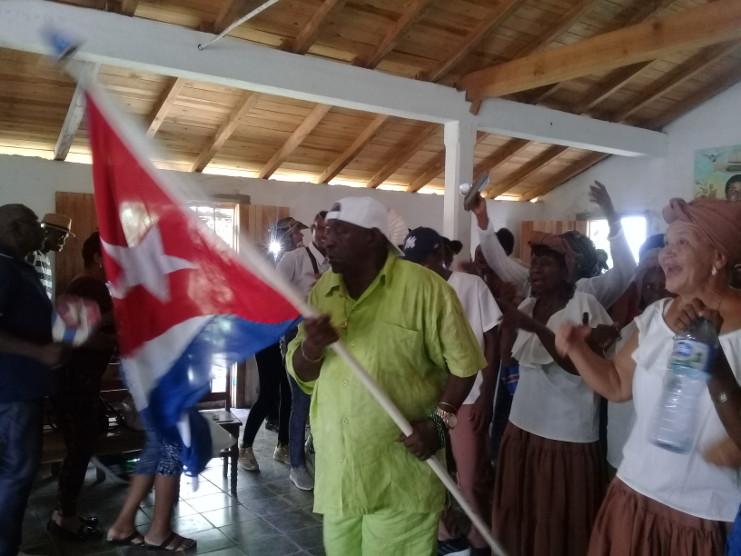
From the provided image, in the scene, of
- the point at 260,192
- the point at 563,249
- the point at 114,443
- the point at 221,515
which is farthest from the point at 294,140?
the point at 563,249

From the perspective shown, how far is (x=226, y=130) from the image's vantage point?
6.30m

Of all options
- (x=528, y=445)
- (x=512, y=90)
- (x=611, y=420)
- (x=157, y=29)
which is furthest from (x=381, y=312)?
(x=512, y=90)

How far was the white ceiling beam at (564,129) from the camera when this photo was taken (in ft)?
20.9

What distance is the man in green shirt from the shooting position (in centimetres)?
189

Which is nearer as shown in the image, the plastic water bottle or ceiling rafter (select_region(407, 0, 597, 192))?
the plastic water bottle

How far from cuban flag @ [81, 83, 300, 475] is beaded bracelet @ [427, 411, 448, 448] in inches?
21.0

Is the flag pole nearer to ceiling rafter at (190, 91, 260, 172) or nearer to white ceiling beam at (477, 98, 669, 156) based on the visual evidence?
ceiling rafter at (190, 91, 260, 172)

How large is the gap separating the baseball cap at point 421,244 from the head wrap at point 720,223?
1.65m

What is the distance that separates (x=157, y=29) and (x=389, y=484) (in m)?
3.76

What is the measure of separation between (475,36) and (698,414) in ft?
14.8

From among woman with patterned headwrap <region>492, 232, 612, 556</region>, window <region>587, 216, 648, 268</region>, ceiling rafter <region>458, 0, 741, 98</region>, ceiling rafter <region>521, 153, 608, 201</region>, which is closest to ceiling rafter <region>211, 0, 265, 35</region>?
ceiling rafter <region>458, 0, 741, 98</region>

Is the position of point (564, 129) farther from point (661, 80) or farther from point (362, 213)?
point (362, 213)

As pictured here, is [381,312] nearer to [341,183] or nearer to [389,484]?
[389,484]

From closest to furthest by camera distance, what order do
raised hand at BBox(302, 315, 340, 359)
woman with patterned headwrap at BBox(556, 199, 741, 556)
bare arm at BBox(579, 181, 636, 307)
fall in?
woman with patterned headwrap at BBox(556, 199, 741, 556) → raised hand at BBox(302, 315, 340, 359) → bare arm at BBox(579, 181, 636, 307)
